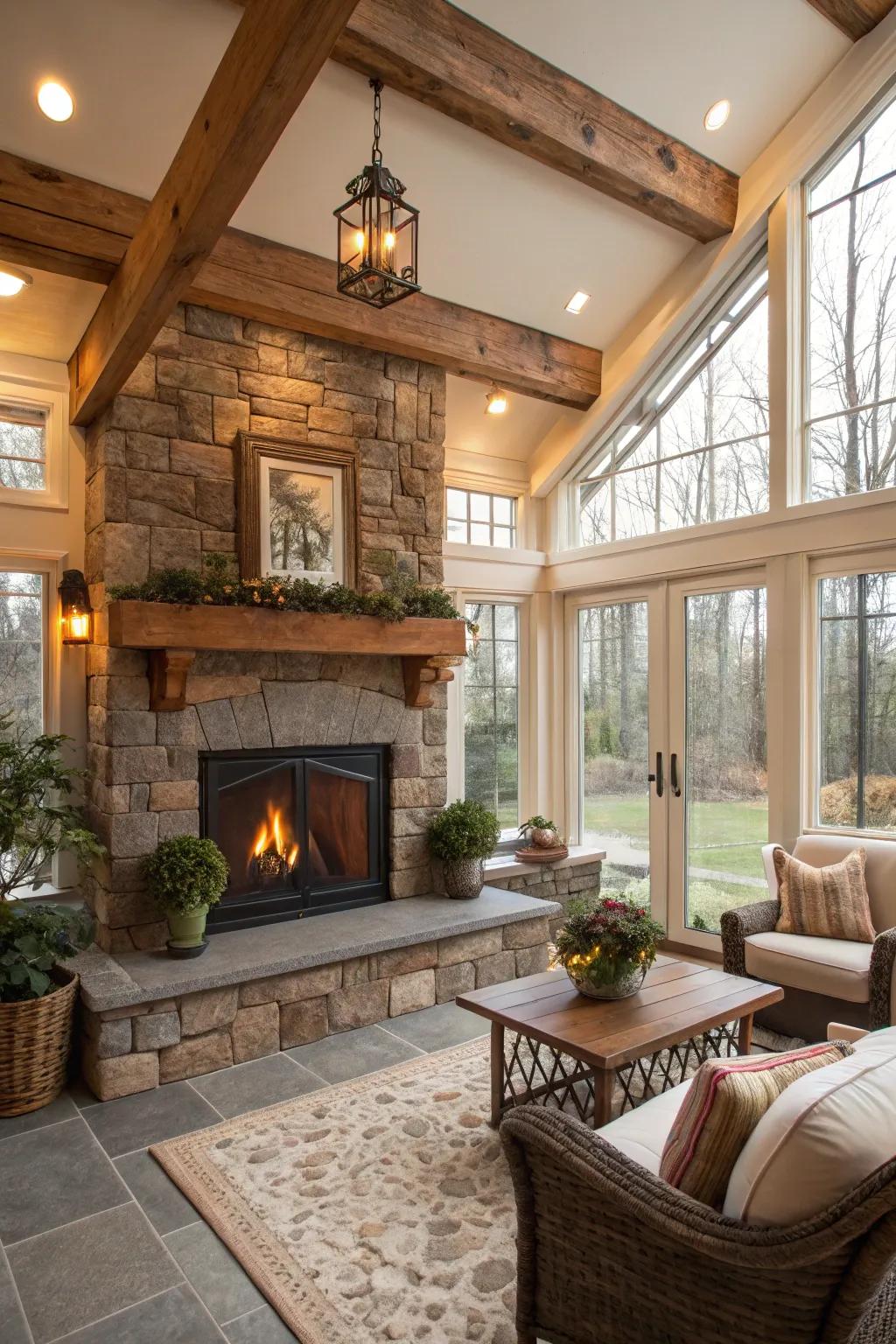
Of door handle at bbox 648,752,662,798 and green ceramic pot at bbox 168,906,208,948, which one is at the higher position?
door handle at bbox 648,752,662,798

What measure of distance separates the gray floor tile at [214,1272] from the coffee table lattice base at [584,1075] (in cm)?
106

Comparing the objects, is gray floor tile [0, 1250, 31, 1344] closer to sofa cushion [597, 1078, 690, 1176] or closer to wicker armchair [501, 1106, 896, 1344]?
wicker armchair [501, 1106, 896, 1344]

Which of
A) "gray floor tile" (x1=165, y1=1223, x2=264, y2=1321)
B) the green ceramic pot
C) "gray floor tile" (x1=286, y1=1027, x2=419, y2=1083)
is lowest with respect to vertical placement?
"gray floor tile" (x1=165, y1=1223, x2=264, y2=1321)

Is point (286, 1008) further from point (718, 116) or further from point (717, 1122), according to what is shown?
point (718, 116)

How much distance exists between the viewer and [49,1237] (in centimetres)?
247

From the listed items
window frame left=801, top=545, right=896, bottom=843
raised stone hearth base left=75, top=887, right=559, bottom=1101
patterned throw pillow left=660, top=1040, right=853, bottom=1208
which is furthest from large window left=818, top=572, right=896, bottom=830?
patterned throw pillow left=660, top=1040, right=853, bottom=1208

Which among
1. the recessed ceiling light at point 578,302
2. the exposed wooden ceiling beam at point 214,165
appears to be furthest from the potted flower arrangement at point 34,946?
the recessed ceiling light at point 578,302

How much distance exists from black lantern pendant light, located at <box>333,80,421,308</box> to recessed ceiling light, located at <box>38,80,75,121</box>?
3.96 feet

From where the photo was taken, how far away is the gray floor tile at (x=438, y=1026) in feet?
12.5

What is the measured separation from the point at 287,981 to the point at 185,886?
607 millimetres

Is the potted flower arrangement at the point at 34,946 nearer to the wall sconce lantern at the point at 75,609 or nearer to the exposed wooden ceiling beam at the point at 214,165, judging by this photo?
the wall sconce lantern at the point at 75,609

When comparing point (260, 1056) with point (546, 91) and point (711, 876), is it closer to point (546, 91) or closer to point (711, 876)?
point (711, 876)

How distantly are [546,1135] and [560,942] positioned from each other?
1.21 metres

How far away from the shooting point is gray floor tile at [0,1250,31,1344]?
6.89 ft
